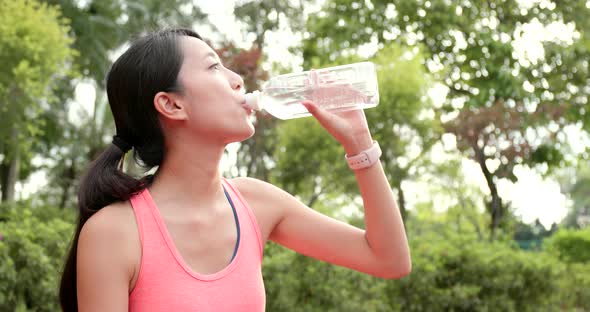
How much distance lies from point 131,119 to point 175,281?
1.50ft

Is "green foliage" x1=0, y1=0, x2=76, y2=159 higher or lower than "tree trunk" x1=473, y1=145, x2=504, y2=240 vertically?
higher

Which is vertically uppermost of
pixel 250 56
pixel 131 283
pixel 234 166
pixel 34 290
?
pixel 131 283

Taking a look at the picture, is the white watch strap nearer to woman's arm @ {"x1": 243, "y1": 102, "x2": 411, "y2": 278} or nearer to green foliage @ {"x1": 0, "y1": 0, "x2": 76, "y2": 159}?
woman's arm @ {"x1": 243, "y1": 102, "x2": 411, "y2": 278}

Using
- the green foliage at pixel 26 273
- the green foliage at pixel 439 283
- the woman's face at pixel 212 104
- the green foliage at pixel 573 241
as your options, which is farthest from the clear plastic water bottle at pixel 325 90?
the green foliage at pixel 573 241

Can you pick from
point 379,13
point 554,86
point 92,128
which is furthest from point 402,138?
point 92,128

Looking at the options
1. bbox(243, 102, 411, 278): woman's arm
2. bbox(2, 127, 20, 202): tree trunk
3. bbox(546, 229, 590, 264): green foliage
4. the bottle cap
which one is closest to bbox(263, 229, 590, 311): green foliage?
bbox(546, 229, 590, 264): green foliage

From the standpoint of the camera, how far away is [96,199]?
197 centimetres

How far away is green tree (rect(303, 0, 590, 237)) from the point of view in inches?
553

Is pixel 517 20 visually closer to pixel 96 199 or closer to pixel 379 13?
pixel 379 13

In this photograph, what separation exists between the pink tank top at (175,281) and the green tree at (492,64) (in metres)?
12.0

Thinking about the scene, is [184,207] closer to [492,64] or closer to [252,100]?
[252,100]

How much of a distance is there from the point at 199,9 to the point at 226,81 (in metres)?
19.3

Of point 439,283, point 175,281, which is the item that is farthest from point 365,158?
point 439,283

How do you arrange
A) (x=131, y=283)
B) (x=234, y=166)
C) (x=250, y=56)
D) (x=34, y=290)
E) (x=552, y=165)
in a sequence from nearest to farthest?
(x=131, y=283) → (x=34, y=290) → (x=250, y=56) → (x=552, y=165) → (x=234, y=166)
